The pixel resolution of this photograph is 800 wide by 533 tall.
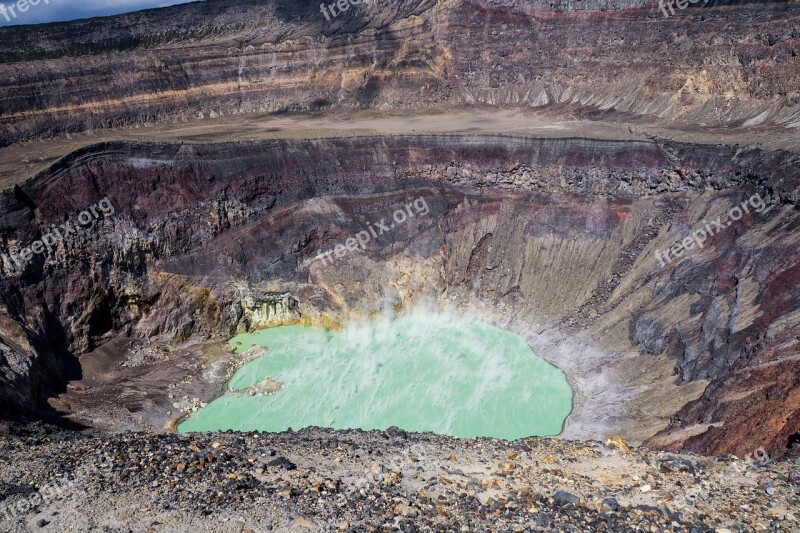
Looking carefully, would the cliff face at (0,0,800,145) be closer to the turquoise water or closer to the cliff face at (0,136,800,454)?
the cliff face at (0,136,800,454)

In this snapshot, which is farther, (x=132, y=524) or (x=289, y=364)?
(x=289, y=364)

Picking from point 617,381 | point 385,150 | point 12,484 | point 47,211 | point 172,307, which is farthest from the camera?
point 385,150

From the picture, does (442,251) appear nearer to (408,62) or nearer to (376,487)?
(376,487)

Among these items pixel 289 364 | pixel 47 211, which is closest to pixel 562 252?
pixel 289 364

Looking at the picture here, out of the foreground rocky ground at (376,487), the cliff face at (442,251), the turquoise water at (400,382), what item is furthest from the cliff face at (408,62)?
the foreground rocky ground at (376,487)

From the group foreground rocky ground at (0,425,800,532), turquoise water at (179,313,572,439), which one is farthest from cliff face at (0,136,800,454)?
foreground rocky ground at (0,425,800,532)

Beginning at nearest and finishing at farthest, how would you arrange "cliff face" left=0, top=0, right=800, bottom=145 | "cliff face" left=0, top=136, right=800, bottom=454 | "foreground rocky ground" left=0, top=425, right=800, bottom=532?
1. "foreground rocky ground" left=0, top=425, right=800, bottom=532
2. "cliff face" left=0, top=136, right=800, bottom=454
3. "cliff face" left=0, top=0, right=800, bottom=145

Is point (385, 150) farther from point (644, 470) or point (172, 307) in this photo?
point (644, 470)
